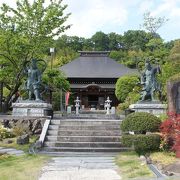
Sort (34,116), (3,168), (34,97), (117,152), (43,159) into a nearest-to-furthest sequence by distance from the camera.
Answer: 1. (3,168)
2. (43,159)
3. (117,152)
4. (34,116)
5. (34,97)

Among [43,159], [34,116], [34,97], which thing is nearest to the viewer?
[43,159]

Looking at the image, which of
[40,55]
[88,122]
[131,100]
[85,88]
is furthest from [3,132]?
[85,88]

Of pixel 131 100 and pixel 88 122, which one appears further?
pixel 131 100

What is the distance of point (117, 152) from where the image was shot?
44.0 ft

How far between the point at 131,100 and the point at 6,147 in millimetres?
17100

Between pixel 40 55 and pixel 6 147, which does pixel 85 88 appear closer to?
pixel 40 55

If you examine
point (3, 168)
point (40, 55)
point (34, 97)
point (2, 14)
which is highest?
point (2, 14)

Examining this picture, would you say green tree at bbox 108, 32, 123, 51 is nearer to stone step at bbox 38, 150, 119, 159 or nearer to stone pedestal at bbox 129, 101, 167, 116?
stone pedestal at bbox 129, 101, 167, 116

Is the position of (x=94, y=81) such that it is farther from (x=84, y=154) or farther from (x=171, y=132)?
(x=171, y=132)

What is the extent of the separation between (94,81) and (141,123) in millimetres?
31886

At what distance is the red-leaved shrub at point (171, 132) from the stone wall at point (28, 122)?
6230 mm

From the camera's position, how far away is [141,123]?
12.7 meters

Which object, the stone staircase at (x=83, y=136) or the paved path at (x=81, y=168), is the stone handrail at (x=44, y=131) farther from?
the paved path at (x=81, y=168)

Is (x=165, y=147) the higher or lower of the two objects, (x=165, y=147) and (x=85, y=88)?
the lower
